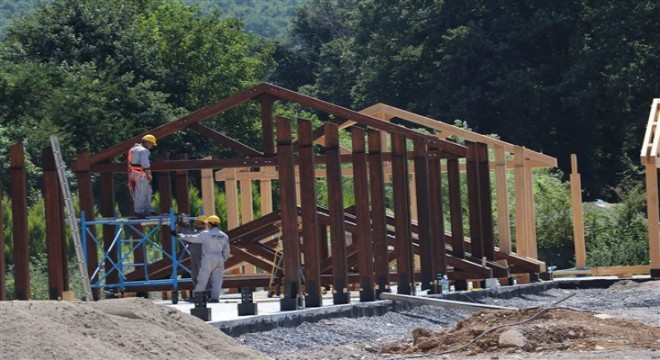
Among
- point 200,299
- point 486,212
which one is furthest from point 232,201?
point 200,299

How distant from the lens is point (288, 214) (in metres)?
23.5

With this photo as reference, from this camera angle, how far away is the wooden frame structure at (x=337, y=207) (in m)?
23.9

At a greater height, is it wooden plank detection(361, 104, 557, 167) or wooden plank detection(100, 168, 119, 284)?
wooden plank detection(361, 104, 557, 167)

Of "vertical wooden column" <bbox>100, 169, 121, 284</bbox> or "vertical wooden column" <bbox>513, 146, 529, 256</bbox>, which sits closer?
"vertical wooden column" <bbox>100, 169, 121, 284</bbox>

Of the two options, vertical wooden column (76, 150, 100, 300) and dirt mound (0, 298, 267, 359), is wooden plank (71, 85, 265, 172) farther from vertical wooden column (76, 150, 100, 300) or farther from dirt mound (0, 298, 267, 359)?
dirt mound (0, 298, 267, 359)

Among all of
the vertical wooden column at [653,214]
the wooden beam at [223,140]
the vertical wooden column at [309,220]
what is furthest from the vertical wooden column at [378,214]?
the vertical wooden column at [653,214]

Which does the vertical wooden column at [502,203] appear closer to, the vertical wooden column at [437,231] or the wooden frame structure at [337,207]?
the wooden frame structure at [337,207]

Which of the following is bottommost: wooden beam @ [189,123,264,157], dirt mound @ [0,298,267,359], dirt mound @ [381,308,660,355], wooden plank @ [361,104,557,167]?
dirt mound @ [381,308,660,355]

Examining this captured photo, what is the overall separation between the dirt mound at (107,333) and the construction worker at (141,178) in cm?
693

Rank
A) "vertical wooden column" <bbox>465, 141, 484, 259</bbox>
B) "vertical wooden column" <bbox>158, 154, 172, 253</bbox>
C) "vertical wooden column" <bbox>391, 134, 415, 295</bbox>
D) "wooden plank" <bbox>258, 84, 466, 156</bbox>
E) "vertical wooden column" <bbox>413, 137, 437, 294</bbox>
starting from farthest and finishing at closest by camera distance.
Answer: "vertical wooden column" <bbox>465, 141, 484, 259</bbox>
"vertical wooden column" <bbox>158, 154, 172, 253</bbox>
"vertical wooden column" <bbox>413, 137, 437, 294</bbox>
"vertical wooden column" <bbox>391, 134, 415, 295</bbox>
"wooden plank" <bbox>258, 84, 466, 156</bbox>

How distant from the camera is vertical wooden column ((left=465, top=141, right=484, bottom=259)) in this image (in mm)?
30391

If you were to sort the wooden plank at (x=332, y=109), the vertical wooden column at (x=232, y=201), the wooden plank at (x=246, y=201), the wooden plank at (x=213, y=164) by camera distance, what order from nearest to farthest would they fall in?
1. the wooden plank at (x=213, y=164)
2. the wooden plank at (x=332, y=109)
3. the vertical wooden column at (x=232, y=201)
4. the wooden plank at (x=246, y=201)

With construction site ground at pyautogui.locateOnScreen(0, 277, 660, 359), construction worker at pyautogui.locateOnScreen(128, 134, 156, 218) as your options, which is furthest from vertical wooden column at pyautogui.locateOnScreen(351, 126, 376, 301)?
construction worker at pyautogui.locateOnScreen(128, 134, 156, 218)

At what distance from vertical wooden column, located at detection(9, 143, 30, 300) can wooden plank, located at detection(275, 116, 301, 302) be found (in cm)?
339
